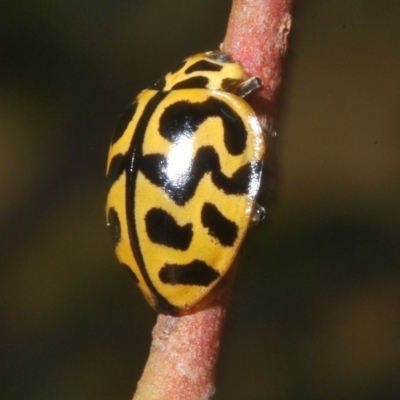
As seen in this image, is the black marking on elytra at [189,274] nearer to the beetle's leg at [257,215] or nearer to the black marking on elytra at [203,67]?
the beetle's leg at [257,215]

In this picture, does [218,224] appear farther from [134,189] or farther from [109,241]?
[109,241]

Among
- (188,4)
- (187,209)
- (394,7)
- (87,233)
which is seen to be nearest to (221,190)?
(187,209)

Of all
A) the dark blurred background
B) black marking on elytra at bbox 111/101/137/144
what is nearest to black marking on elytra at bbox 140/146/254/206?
black marking on elytra at bbox 111/101/137/144

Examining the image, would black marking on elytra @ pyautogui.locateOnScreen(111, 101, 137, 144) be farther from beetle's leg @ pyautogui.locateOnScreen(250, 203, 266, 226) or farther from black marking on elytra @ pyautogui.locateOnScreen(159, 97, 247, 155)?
beetle's leg @ pyautogui.locateOnScreen(250, 203, 266, 226)

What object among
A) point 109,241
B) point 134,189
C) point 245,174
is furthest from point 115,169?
point 109,241

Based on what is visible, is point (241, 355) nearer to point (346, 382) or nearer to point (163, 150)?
point (346, 382)

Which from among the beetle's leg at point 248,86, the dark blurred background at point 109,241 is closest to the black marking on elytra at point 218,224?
the beetle's leg at point 248,86

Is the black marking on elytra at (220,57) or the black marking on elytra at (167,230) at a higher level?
the black marking on elytra at (220,57)
